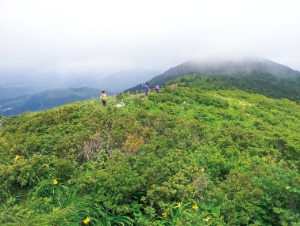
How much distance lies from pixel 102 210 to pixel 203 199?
2.39 meters

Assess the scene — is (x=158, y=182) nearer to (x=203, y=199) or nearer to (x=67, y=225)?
(x=203, y=199)

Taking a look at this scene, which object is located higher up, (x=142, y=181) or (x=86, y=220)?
(x=142, y=181)

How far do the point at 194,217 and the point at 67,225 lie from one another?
2515 millimetres

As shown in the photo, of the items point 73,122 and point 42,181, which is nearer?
point 42,181

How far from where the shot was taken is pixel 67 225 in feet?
16.9

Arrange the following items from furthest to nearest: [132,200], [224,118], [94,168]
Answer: [224,118], [94,168], [132,200]

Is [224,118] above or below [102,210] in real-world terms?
below

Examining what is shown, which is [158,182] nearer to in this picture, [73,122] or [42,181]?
[42,181]

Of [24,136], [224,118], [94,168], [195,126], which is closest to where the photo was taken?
[94,168]

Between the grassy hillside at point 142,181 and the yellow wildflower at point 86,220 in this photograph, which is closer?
the yellow wildflower at point 86,220

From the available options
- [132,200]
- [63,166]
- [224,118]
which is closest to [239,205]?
[132,200]

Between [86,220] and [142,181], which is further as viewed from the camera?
[142,181]

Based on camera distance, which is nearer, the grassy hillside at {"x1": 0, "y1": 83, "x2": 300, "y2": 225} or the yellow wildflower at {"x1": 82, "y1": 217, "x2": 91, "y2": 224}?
the yellow wildflower at {"x1": 82, "y1": 217, "x2": 91, "y2": 224}

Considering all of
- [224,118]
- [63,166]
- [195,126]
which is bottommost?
[224,118]
